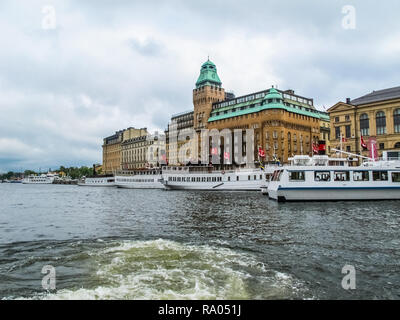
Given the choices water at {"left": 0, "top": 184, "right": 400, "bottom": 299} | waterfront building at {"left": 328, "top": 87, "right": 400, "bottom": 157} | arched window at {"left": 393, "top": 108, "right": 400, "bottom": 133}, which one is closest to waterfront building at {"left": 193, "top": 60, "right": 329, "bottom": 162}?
waterfront building at {"left": 328, "top": 87, "right": 400, "bottom": 157}

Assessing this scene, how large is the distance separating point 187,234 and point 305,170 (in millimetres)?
26425

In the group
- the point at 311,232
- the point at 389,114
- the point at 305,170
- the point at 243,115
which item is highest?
the point at 243,115

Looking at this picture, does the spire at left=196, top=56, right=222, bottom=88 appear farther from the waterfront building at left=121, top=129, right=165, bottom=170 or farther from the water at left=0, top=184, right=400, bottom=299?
the water at left=0, top=184, right=400, bottom=299

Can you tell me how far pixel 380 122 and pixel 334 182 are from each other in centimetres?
5886

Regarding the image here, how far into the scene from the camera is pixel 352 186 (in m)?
41.4

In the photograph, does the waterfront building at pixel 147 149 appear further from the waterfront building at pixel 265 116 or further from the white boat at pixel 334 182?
the white boat at pixel 334 182

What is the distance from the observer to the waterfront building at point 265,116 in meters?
116

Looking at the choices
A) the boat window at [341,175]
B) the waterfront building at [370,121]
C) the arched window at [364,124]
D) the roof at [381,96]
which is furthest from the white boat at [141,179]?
the roof at [381,96]

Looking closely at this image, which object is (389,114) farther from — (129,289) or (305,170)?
(129,289)

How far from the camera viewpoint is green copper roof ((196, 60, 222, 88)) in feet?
473

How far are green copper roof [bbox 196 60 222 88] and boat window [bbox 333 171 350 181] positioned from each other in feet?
359
